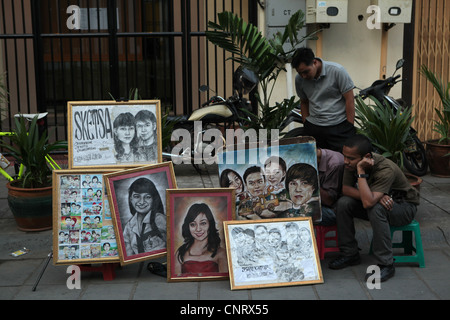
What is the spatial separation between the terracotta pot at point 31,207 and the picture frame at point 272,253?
2127 mm

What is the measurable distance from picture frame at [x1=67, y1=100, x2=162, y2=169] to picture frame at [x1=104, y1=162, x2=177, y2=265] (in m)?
0.18

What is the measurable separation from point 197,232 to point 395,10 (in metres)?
4.81

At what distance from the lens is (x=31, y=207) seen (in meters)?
5.93

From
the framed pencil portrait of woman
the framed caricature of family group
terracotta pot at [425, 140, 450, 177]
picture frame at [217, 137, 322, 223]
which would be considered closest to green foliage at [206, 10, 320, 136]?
picture frame at [217, 137, 322, 223]

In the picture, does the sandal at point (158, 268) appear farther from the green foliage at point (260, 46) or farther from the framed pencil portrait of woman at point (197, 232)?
the green foliage at point (260, 46)

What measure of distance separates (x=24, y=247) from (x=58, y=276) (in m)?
0.86

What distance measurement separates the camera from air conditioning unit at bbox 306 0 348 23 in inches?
315

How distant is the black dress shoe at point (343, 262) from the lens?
502 centimetres

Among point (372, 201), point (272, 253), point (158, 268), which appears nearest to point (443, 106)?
point (372, 201)

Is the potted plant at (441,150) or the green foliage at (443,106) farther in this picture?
the potted plant at (441,150)

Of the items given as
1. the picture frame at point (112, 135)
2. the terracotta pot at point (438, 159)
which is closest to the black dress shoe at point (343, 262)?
the picture frame at point (112, 135)

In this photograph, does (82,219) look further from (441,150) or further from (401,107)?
(441,150)

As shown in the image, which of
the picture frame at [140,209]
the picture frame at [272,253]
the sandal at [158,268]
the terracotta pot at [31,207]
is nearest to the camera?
the picture frame at [272,253]
